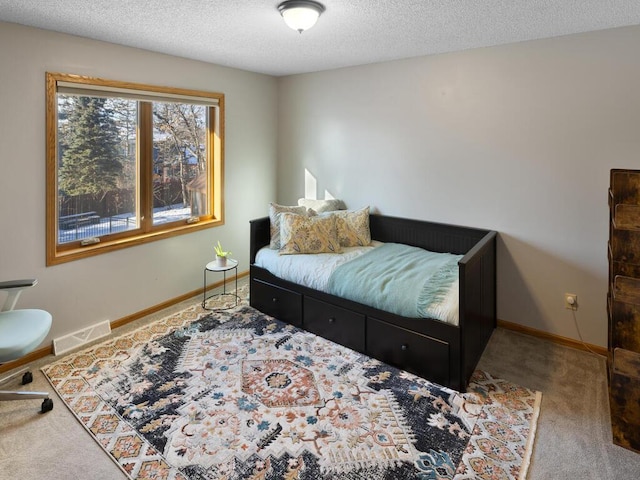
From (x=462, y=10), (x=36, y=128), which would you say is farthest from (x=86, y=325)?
(x=462, y=10)

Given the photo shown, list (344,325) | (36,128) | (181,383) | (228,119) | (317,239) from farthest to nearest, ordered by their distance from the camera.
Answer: (228,119) → (317,239) → (344,325) → (36,128) → (181,383)

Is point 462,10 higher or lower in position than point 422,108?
higher

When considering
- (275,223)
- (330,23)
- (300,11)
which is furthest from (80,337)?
(330,23)

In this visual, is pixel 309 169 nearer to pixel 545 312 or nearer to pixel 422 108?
pixel 422 108

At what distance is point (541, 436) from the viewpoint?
6.77 ft

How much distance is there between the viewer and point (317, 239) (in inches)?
138

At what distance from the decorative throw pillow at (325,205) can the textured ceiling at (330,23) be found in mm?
1448

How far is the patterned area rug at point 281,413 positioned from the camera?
73.7 inches

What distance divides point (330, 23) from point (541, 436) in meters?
2.79

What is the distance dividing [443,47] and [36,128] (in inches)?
123

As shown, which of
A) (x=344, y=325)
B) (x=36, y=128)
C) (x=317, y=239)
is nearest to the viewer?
(x=36, y=128)

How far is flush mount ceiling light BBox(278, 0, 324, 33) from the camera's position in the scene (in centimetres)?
224

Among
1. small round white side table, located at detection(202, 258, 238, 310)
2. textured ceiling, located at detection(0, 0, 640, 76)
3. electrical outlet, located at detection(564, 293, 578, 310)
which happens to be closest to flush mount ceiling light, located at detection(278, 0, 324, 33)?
textured ceiling, located at detection(0, 0, 640, 76)

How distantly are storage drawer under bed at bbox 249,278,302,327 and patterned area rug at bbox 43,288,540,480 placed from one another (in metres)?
0.31
